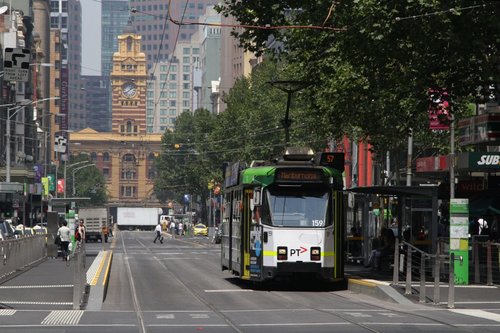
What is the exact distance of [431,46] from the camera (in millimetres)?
29891

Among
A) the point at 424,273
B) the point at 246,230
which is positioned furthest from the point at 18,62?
the point at 424,273

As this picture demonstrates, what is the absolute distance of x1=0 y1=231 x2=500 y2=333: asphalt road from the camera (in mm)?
19500

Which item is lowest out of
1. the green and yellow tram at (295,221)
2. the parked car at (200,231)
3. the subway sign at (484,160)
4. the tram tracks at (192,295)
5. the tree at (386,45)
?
the parked car at (200,231)

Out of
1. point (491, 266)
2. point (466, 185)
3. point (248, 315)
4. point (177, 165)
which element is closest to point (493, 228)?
point (466, 185)

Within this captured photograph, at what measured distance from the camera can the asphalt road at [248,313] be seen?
19.5 m

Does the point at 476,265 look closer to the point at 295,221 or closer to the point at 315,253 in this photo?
the point at 315,253

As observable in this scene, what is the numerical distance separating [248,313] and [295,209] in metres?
7.24

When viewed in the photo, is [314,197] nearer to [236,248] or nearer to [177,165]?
[236,248]

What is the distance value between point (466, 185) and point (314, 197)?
1497cm

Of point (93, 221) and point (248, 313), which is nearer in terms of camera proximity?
point (248, 313)

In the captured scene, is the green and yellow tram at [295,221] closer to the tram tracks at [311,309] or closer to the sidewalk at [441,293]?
the tram tracks at [311,309]

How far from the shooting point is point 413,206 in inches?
1572

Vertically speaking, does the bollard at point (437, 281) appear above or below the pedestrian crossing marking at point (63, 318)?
above

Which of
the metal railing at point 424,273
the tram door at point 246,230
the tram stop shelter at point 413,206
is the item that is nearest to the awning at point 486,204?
the tram stop shelter at point 413,206
